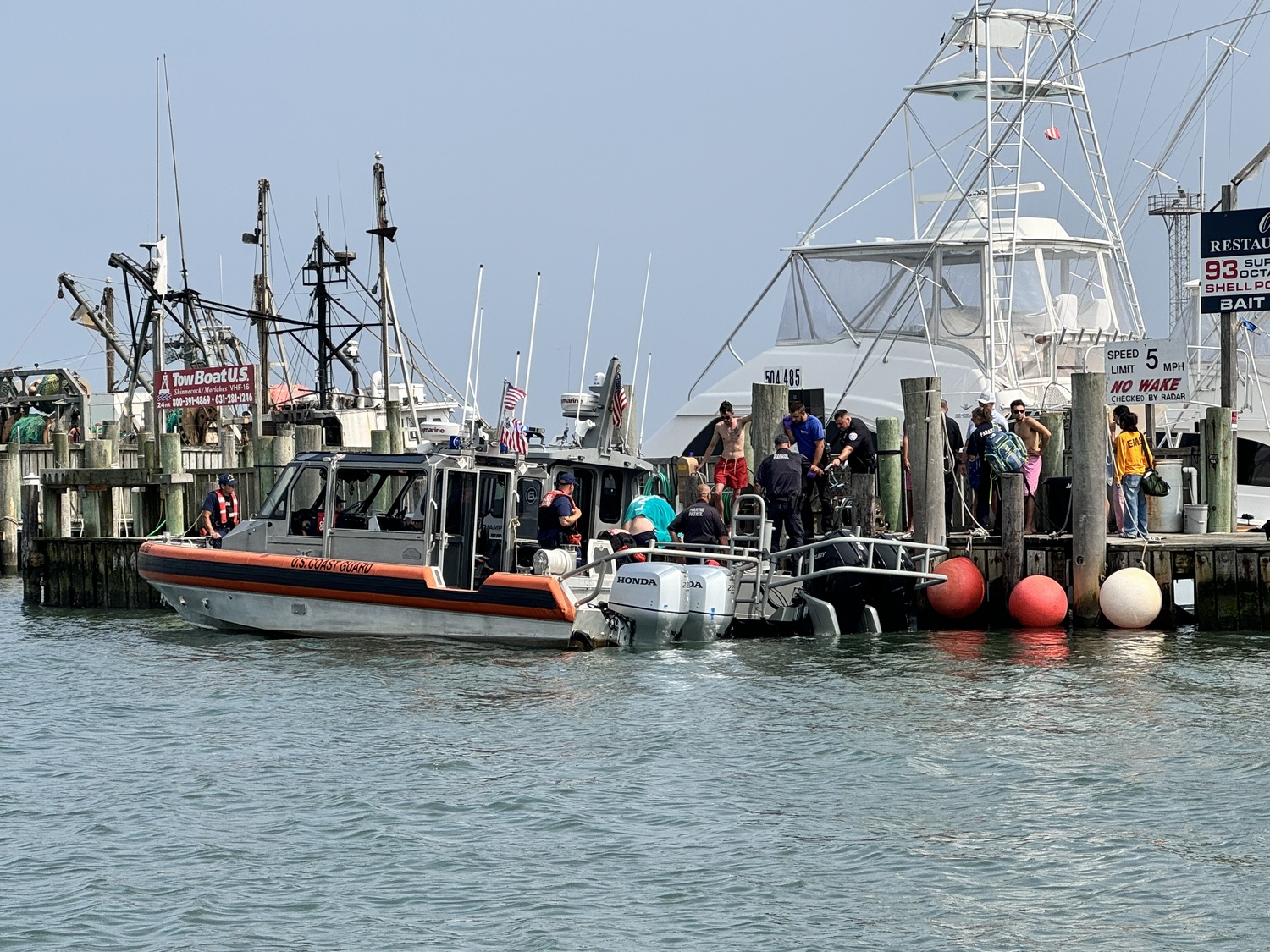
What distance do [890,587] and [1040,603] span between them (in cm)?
149

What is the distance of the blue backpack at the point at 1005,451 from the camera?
55.3 ft

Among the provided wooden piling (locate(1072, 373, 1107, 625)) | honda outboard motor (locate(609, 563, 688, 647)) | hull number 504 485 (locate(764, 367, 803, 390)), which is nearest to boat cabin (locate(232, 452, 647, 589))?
honda outboard motor (locate(609, 563, 688, 647))

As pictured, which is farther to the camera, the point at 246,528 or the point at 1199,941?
the point at 246,528

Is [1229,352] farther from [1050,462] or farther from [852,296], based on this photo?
[852,296]

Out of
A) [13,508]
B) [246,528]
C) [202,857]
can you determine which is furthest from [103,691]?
[13,508]

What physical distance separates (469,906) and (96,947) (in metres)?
1.74

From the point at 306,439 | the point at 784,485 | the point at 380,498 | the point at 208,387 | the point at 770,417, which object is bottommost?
the point at 380,498

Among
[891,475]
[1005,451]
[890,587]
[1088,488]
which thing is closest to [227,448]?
[891,475]

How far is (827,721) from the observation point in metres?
12.1

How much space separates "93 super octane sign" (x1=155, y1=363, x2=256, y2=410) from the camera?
2280 cm

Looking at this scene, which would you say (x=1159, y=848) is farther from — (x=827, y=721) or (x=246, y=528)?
(x=246, y=528)

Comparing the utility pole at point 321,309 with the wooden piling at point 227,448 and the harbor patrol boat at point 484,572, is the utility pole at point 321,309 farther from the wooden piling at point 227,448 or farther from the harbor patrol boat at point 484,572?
the harbor patrol boat at point 484,572

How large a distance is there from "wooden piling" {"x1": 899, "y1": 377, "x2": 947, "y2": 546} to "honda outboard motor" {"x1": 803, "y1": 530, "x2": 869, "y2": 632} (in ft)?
3.32

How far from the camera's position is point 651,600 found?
15.3m
